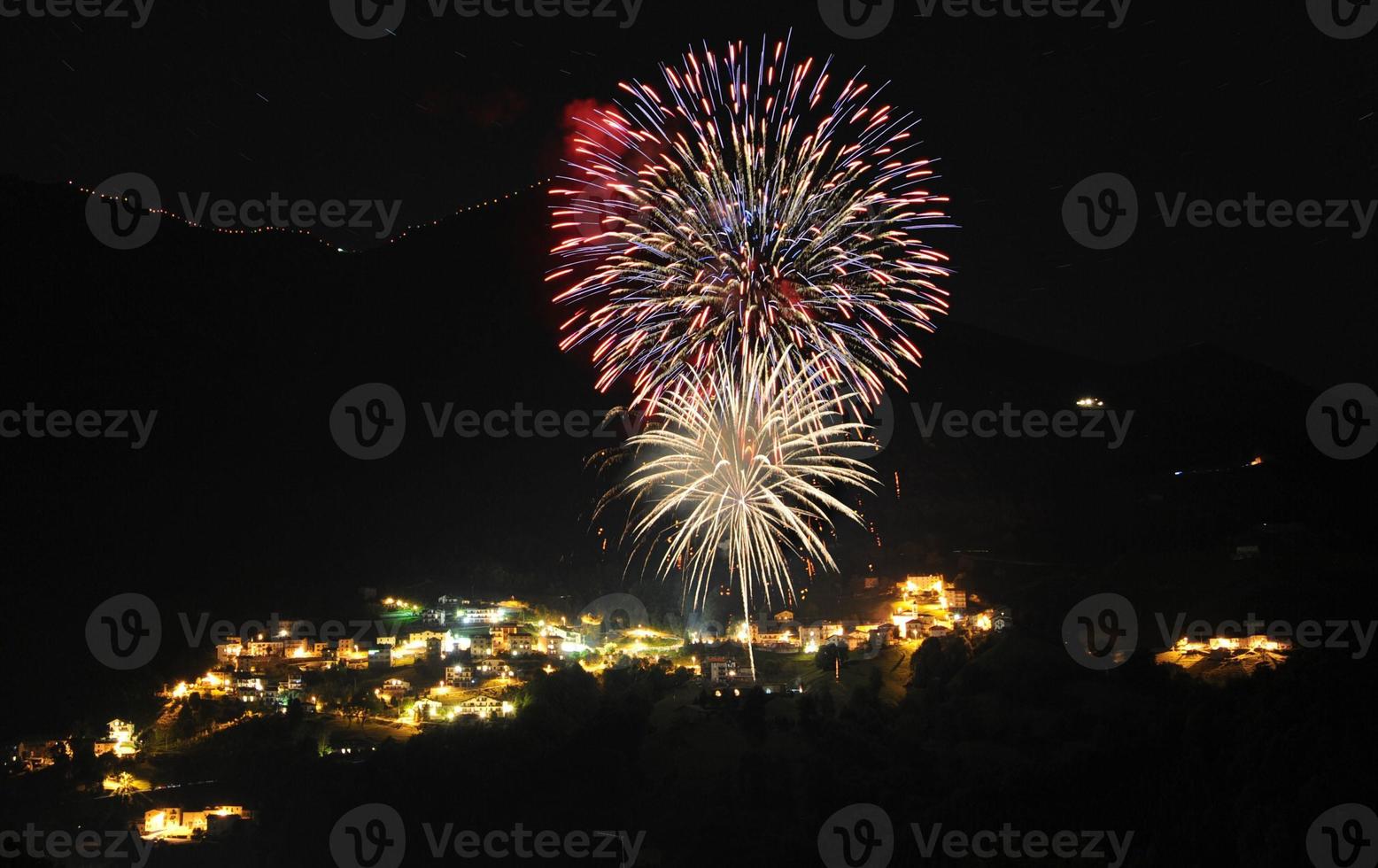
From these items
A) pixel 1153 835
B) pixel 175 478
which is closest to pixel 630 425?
pixel 1153 835

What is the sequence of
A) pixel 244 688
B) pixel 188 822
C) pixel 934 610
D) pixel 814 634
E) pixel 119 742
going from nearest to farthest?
pixel 188 822 < pixel 119 742 < pixel 244 688 < pixel 814 634 < pixel 934 610

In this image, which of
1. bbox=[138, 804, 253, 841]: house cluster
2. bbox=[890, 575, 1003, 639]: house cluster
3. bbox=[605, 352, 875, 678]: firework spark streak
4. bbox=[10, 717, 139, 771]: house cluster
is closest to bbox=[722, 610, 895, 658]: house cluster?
bbox=[890, 575, 1003, 639]: house cluster

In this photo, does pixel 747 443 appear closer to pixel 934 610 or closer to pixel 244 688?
pixel 934 610

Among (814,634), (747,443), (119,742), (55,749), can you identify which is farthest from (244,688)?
(747,443)

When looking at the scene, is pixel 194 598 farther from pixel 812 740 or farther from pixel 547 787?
pixel 812 740

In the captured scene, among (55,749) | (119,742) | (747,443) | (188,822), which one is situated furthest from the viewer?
(119,742)

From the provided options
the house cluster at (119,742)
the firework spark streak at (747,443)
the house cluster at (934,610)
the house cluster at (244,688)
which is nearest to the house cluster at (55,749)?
the house cluster at (119,742)

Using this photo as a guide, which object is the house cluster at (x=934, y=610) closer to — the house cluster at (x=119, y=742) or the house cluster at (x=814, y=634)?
the house cluster at (x=814, y=634)

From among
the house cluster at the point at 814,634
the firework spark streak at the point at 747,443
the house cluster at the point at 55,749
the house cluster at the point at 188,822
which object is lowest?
the house cluster at the point at 188,822
